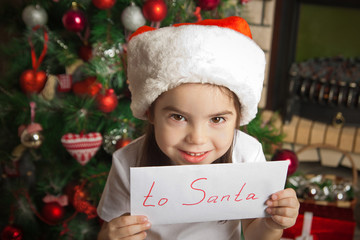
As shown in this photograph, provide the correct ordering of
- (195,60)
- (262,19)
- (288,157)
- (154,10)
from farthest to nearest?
1. (262,19)
2. (288,157)
3. (154,10)
4. (195,60)

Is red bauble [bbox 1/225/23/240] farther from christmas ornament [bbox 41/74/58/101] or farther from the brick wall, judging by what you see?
the brick wall

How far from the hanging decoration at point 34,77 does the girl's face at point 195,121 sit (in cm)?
61

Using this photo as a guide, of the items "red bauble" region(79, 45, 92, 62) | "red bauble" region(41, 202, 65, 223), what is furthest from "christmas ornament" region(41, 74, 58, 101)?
"red bauble" region(41, 202, 65, 223)

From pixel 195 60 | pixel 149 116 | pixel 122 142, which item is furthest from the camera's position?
pixel 122 142

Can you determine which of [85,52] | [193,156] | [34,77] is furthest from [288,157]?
[34,77]

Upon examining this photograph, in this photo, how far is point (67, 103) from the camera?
1.10m

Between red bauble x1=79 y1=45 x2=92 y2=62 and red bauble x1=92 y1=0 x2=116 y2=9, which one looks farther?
red bauble x1=79 y1=45 x2=92 y2=62

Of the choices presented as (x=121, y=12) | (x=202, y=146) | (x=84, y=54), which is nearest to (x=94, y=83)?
(x=84, y=54)

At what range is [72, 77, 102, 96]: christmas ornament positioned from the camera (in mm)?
1109

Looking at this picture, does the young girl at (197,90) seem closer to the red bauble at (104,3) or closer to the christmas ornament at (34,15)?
the red bauble at (104,3)

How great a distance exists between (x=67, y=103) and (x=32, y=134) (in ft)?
0.48

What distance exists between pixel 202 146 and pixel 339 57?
1.59 meters

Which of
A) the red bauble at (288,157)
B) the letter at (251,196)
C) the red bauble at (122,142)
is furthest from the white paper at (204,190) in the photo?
the red bauble at (288,157)

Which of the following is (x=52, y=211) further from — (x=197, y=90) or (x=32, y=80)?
(x=197, y=90)
